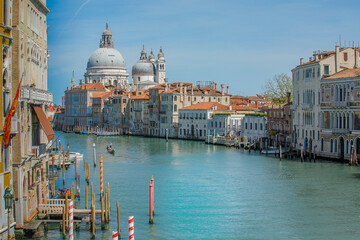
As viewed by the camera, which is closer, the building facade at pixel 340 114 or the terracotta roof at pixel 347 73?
the building facade at pixel 340 114

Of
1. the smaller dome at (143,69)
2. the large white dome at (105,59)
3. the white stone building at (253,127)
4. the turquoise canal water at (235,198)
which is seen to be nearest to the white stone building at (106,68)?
the large white dome at (105,59)

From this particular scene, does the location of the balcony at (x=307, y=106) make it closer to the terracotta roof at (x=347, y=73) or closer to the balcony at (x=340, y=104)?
the terracotta roof at (x=347, y=73)

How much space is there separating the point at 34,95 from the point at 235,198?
8.23m

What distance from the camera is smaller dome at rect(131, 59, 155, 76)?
88.3m

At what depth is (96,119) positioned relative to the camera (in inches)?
2985

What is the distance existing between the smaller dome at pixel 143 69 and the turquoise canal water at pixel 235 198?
57346mm

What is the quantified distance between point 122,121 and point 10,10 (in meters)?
57.1

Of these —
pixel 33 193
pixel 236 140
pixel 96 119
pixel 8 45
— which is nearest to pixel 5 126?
pixel 8 45

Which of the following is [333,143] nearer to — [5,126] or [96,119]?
[5,126]

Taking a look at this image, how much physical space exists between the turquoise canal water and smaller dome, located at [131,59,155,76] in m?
57.3

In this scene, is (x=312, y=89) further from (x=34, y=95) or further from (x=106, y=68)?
(x=106, y=68)

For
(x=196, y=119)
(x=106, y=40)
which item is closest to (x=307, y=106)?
(x=196, y=119)

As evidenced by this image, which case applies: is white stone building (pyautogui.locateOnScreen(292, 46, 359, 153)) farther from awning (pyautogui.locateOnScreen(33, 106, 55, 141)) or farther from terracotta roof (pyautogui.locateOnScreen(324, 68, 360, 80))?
awning (pyautogui.locateOnScreen(33, 106, 55, 141))

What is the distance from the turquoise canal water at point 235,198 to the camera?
572 inches
